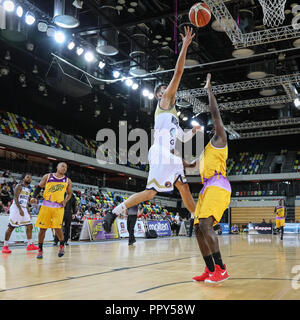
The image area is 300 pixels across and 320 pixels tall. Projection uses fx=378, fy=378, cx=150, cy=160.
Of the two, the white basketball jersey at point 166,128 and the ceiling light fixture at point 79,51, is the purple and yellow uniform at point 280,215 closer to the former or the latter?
the ceiling light fixture at point 79,51

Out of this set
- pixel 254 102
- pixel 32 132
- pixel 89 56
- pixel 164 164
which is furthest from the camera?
pixel 32 132

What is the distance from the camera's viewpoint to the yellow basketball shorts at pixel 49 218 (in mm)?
6684

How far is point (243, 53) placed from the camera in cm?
1439

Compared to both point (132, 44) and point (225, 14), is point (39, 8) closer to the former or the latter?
point (132, 44)

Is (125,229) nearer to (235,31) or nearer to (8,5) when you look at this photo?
(235,31)

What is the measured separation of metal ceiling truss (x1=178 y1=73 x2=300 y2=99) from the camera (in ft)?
54.1

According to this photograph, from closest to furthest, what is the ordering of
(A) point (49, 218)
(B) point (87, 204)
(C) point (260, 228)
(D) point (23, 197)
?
1. (A) point (49, 218)
2. (D) point (23, 197)
3. (B) point (87, 204)
4. (C) point (260, 228)

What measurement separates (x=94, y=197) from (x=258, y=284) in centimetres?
2081

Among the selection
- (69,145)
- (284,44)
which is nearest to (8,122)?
(69,145)

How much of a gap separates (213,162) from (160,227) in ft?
48.8

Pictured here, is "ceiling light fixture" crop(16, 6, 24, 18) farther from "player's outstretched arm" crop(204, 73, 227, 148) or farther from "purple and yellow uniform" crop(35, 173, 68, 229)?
"player's outstretched arm" crop(204, 73, 227, 148)

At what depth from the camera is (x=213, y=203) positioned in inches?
152

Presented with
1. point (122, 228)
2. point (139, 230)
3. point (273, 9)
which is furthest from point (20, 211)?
point (139, 230)
